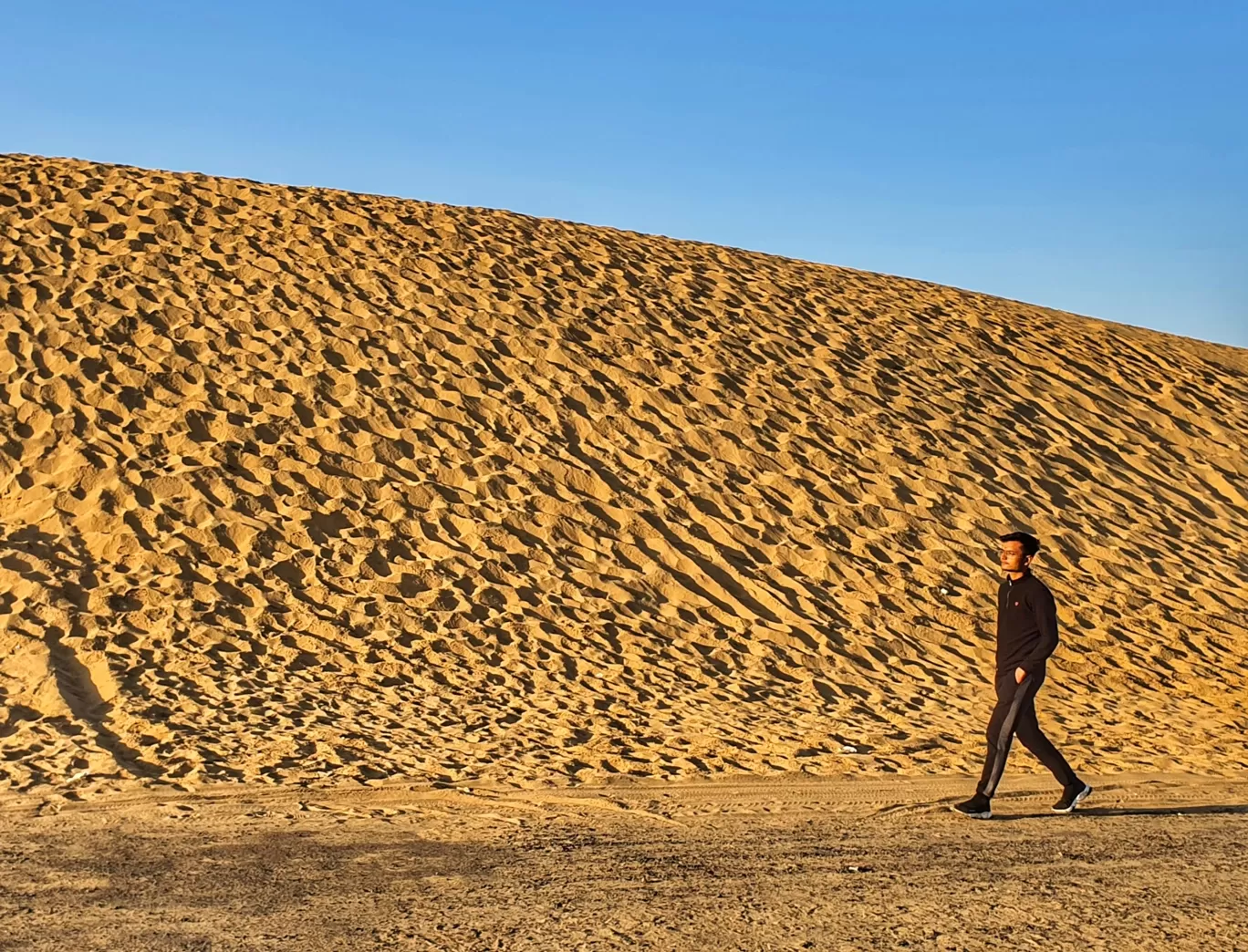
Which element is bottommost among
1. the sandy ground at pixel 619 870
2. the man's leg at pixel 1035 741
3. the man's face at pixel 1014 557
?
the sandy ground at pixel 619 870

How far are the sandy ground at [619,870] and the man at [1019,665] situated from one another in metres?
0.29

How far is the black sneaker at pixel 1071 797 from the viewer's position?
7.49 m

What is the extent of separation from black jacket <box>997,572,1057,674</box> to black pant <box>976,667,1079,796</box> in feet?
0.26

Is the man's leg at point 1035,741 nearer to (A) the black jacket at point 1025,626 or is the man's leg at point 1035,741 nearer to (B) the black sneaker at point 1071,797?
(B) the black sneaker at point 1071,797

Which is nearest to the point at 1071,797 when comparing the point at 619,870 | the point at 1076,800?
the point at 1076,800

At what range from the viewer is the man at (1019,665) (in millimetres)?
7215

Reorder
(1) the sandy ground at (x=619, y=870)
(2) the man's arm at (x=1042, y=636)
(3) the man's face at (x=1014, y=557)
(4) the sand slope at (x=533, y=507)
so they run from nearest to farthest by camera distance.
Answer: (1) the sandy ground at (x=619, y=870)
(2) the man's arm at (x=1042, y=636)
(3) the man's face at (x=1014, y=557)
(4) the sand slope at (x=533, y=507)

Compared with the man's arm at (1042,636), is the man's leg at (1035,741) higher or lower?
lower

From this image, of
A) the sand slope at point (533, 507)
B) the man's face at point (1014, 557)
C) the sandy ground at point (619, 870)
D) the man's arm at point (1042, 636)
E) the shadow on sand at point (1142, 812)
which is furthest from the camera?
the sand slope at point (533, 507)

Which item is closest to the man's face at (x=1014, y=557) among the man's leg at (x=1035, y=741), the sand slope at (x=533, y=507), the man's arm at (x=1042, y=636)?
the man's arm at (x=1042, y=636)

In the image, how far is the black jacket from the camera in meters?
7.20

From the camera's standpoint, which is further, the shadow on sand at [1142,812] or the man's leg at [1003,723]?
the shadow on sand at [1142,812]

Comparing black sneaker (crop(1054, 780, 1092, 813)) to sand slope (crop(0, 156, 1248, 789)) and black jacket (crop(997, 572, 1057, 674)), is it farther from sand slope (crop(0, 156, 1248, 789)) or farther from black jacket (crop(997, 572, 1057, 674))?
sand slope (crop(0, 156, 1248, 789))

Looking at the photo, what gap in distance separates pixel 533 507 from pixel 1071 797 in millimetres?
7338
